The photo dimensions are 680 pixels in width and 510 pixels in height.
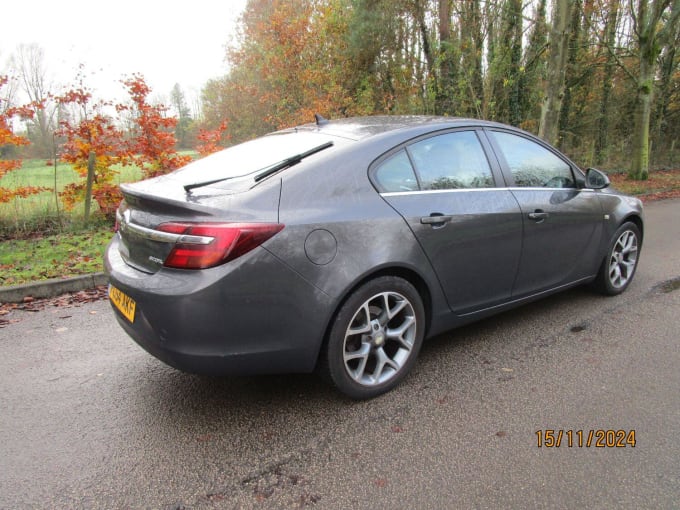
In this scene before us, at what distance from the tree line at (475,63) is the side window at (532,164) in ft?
28.1

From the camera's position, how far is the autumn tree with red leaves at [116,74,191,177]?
759 cm

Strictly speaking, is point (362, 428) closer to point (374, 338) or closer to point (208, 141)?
point (374, 338)

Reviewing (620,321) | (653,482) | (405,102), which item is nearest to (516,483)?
(653,482)

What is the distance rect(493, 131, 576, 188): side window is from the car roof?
0.19 meters

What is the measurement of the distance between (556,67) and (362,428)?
11394 millimetres

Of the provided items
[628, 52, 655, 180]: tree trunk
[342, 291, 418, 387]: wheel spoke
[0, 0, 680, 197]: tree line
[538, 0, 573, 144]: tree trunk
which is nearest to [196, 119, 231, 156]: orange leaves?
[0, 0, 680, 197]: tree line

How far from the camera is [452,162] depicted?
3076 millimetres

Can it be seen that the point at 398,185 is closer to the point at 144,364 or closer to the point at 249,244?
the point at 249,244

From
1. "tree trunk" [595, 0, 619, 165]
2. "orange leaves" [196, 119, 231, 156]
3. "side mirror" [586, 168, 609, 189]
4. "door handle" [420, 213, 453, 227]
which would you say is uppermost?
"tree trunk" [595, 0, 619, 165]

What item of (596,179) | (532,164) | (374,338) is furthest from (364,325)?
(596,179)

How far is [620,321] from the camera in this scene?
147 inches

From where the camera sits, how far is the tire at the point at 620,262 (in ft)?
13.6

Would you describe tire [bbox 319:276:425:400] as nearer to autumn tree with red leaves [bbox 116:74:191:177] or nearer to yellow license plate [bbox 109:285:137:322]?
yellow license plate [bbox 109:285:137:322]

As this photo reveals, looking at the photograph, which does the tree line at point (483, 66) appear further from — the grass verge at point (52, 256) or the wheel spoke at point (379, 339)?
the wheel spoke at point (379, 339)
